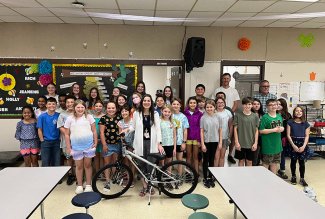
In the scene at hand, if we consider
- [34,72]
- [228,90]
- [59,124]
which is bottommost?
[59,124]

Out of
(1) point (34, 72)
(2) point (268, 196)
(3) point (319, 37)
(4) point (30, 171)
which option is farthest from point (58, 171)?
(3) point (319, 37)

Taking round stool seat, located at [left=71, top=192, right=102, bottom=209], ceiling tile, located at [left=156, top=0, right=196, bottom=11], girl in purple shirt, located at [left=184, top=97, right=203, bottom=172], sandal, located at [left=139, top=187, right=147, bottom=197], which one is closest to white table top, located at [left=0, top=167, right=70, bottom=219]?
round stool seat, located at [left=71, top=192, right=102, bottom=209]

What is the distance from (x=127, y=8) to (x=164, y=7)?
58 cm

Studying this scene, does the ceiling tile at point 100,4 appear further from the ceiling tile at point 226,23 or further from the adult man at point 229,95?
the adult man at point 229,95

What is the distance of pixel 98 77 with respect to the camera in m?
5.00

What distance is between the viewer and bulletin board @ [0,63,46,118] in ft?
16.0

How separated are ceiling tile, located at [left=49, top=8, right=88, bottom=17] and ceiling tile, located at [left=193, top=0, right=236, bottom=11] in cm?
185

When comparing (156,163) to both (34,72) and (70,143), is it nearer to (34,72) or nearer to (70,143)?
(70,143)

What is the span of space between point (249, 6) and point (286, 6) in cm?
56

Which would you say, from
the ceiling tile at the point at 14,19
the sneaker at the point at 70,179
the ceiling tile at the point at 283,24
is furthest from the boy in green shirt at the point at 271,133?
the ceiling tile at the point at 14,19

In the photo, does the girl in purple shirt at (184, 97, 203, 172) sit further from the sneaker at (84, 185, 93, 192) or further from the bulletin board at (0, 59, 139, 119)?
the bulletin board at (0, 59, 139, 119)

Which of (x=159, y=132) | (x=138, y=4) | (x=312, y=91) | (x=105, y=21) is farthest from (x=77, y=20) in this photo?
(x=312, y=91)

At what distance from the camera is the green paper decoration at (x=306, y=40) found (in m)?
5.28

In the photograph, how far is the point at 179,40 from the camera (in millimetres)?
5086
